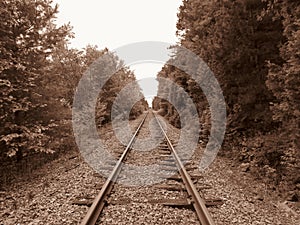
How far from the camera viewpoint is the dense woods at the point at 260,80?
21.9ft

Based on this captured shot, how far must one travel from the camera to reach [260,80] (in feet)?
31.7

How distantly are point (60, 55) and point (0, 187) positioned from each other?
8148 mm

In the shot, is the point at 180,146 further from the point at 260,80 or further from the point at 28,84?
the point at 28,84

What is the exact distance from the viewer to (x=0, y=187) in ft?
25.4

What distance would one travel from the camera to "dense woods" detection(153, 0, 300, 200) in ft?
21.9

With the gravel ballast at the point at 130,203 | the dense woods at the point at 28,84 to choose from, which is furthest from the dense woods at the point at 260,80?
the dense woods at the point at 28,84

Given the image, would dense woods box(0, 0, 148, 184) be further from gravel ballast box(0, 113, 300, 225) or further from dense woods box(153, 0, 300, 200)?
dense woods box(153, 0, 300, 200)

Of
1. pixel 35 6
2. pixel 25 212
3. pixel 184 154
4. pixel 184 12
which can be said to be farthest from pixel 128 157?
pixel 184 12

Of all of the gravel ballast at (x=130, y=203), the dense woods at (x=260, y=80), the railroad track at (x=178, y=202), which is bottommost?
the gravel ballast at (x=130, y=203)

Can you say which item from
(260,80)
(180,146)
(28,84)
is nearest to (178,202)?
(28,84)

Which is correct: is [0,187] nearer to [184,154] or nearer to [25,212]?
[25,212]

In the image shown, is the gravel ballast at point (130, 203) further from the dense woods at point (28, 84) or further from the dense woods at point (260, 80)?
the dense woods at point (28, 84)

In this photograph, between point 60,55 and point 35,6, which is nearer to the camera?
point 35,6

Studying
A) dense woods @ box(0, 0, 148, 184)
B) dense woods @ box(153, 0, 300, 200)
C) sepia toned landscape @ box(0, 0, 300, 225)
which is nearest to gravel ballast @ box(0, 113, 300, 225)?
sepia toned landscape @ box(0, 0, 300, 225)
